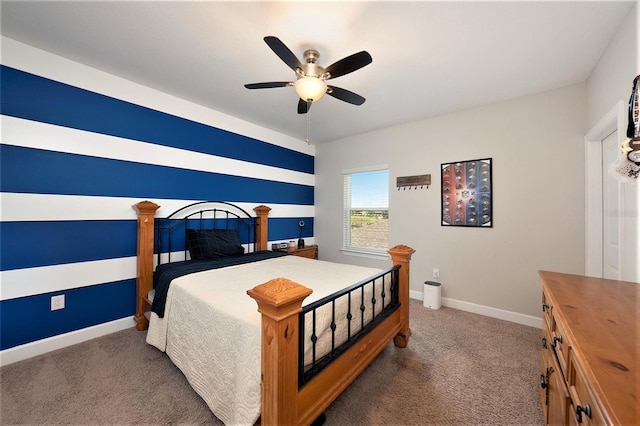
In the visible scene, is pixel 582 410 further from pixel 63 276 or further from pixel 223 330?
pixel 63 276

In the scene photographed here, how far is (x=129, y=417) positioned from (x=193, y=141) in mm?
2714

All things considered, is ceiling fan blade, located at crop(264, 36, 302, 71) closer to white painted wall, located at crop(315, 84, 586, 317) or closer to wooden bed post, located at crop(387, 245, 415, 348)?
wooden bed post, located at crop(387, 245, 415, 348)

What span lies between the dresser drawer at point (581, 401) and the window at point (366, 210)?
3.02 metres

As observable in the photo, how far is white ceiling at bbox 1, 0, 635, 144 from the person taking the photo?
5.44 ft

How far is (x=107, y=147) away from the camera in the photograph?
2.44 meters

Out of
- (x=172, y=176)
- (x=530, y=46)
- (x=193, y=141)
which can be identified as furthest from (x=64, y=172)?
(x=530, y=46)

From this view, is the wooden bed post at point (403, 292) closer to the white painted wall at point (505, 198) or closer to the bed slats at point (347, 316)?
the bed slats at point (347, 316)

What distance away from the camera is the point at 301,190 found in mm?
4562

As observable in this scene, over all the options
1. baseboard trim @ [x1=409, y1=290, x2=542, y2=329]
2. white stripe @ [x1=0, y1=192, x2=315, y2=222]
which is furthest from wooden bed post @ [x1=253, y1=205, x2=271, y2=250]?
baseboard trim @ [x1=409, y1=290, x2=542, y2=329]

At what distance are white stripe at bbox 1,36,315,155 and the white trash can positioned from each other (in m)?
3.35

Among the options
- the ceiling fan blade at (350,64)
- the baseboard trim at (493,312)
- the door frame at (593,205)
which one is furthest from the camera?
the baseboard trim at (493,312)

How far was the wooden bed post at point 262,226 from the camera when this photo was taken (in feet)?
12.2

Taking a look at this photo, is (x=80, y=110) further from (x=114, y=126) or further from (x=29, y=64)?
(x=29, y=64)

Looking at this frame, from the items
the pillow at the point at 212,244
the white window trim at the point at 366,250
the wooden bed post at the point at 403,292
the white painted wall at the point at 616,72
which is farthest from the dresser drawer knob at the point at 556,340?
the pillow at the point at 212,244
